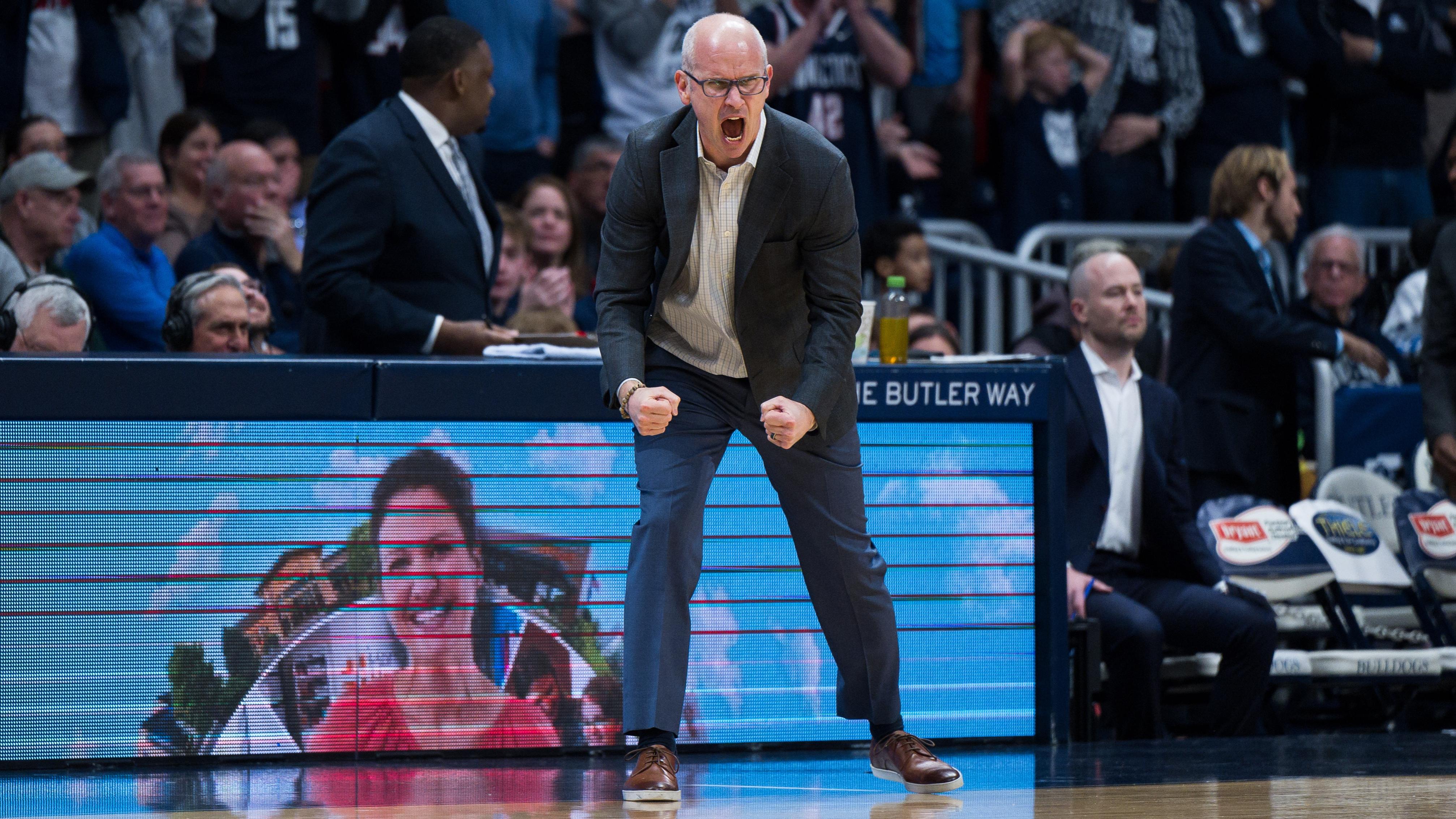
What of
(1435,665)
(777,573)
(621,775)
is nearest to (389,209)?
(777,573)

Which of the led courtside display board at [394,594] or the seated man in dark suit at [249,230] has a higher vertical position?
the seated man in dark suit at [249,230]

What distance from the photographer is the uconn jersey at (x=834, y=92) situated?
938 centimetres

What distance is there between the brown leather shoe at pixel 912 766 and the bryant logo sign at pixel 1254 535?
243 centimetres

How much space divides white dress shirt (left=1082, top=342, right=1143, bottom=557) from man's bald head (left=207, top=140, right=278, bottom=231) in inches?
132

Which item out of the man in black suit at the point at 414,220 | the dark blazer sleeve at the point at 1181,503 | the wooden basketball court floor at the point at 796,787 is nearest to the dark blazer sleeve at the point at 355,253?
the man in black suit at the point at 414,220

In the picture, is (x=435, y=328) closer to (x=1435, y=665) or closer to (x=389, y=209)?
(x=389, y=209)

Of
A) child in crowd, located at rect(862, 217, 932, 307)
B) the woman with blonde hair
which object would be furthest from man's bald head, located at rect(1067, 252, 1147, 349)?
the woman with blonde hair

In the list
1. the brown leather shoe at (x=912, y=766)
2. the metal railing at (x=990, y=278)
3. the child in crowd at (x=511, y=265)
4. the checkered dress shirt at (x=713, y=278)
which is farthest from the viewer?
the metal railing at (x=990, y=278)

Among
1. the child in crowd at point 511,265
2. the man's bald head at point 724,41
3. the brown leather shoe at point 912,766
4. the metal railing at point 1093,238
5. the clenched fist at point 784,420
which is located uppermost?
the metal railing at point 1093,238

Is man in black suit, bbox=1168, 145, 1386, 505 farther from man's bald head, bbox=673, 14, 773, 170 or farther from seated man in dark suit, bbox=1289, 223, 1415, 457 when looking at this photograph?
man's bald head, bbox=673, 14, 773, 170

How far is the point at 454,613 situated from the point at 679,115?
1635 mm

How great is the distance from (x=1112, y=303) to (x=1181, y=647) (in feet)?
4.04

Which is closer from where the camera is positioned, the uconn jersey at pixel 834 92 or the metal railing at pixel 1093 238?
the metal railing at pixel 1093 238

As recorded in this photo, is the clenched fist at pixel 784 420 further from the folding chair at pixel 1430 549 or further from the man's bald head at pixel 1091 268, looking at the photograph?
the folding chair at pixel 1430 549
